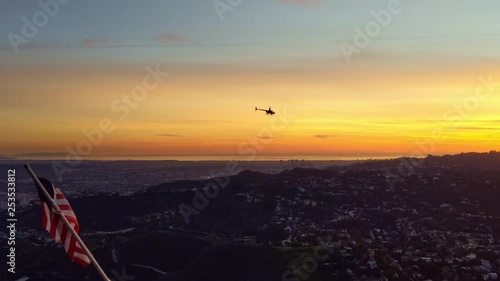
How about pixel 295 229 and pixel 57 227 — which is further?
pixel 295 229

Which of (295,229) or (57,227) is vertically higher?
(57,227)

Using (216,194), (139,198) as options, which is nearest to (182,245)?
(216,194)

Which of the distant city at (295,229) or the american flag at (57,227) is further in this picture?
the distant city at (295,229)

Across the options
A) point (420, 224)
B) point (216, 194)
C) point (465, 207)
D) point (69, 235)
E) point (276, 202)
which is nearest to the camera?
point (69, 235)

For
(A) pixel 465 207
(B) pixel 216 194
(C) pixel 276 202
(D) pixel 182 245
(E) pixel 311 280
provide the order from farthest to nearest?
1. (B) pixel 216 194
2. (C) pixel 276 202
3. (A) pixel 465 207
4. (D) pixel 182 245
5. (E) pixel 311 280

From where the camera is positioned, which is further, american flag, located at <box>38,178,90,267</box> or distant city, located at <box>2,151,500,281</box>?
distant city, located at <box>2,151,500,281</box>

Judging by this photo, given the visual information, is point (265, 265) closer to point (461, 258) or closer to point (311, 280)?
point (311, 280)

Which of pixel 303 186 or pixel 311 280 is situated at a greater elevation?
pixel 303 186

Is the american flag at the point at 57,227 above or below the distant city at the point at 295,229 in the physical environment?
above

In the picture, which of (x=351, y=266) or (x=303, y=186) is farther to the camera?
(x=303, y=186)

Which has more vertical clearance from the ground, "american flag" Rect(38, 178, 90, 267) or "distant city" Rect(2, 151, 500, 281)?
"american flag" Rect(38, 178, 90, 267)
